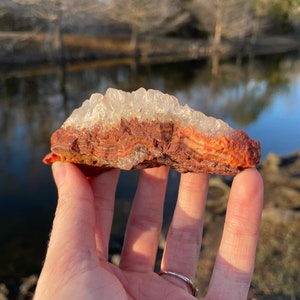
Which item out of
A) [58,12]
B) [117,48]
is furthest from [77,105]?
[117,48]

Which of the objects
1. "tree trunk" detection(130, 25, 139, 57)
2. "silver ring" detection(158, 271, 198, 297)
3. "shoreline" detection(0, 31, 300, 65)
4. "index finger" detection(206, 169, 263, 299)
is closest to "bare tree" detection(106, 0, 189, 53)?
"tree trunk" detection(130, 25, 139, 57)

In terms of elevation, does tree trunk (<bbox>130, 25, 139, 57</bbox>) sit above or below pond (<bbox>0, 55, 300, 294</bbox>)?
above

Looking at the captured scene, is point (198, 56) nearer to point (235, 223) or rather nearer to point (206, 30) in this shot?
point (206, 30)

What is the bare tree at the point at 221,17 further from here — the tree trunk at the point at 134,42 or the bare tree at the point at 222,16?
the tree trunk at the point at 134,42

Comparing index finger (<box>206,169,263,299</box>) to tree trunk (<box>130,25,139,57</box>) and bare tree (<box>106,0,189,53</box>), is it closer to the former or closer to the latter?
tree trunk (<box>130,25,139,57</box>)

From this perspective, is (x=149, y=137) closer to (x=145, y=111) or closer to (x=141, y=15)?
(x=145, y=111)

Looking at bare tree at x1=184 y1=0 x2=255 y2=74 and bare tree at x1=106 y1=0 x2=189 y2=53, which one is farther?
bare tree at x1=184 y1=0 x2=255 y2=74

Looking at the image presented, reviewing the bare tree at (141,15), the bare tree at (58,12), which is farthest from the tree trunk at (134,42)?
the bare tree at (58,12)
